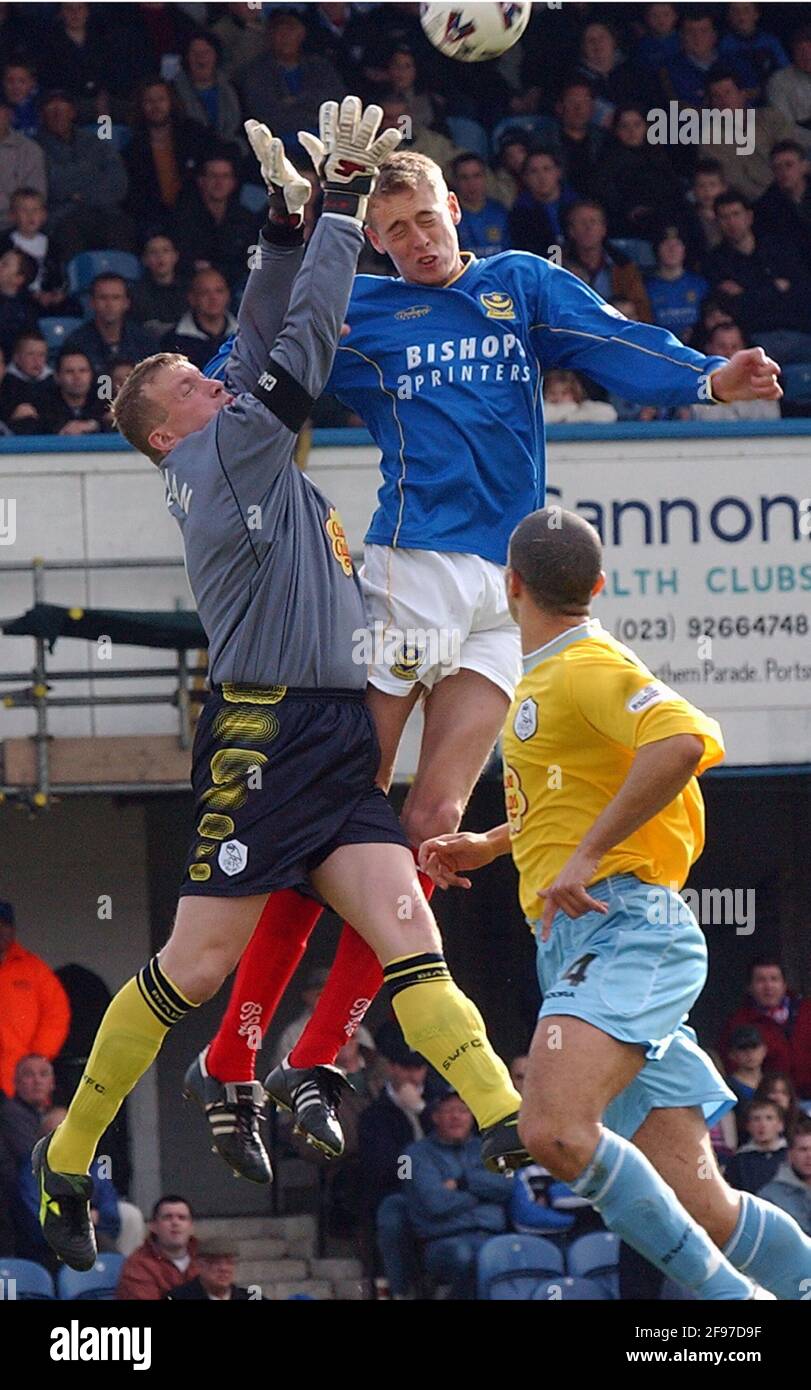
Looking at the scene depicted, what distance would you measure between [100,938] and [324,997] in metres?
7.66

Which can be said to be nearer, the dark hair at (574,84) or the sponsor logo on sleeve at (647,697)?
the sponsor logo on sleeve at (647,697)

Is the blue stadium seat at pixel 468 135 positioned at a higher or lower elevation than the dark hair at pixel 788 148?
higher

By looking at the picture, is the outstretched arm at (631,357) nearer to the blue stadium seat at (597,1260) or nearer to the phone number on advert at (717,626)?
the phone number on advert at (717,626)

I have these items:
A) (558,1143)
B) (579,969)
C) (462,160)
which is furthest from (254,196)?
(558,1143)

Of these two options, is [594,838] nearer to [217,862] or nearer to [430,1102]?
[217,862]

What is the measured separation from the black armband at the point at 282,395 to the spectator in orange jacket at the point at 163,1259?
19.8ft

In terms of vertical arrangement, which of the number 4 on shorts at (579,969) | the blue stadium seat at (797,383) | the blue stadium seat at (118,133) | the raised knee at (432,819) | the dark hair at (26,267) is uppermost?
the blue stadium seat at (118,133)

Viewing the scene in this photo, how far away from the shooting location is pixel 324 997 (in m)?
5.55

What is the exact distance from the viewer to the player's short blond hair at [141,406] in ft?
17.3

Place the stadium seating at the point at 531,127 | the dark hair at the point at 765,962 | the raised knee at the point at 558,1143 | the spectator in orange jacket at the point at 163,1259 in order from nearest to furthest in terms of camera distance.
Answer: the raised knee at the point at 558,1143 → the spectator in orange jacket at the point at 163,1259 → the dark hair at the point at 765,962 → the stadium seating at the point at 531,127

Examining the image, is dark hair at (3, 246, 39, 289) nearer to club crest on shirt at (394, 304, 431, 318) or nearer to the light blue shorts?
club crest on shirt at (394, 304, 431, 318)

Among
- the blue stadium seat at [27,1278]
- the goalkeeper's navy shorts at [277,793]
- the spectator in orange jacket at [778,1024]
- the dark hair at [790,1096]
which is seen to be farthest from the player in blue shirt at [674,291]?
the goalkeeper's navy shorts at [277,793]

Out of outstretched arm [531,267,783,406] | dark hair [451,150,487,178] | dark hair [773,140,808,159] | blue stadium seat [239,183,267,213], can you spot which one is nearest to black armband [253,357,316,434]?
outstretched arm [531,267,783,406]
